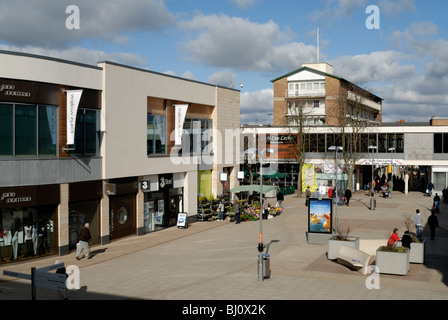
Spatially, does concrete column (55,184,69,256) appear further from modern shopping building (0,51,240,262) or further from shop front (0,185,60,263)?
shop front (0,185,60,263)

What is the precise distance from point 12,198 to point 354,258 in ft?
48.7

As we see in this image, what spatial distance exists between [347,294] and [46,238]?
14267mm

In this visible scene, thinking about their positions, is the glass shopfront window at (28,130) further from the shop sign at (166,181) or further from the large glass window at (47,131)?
the shop sign at (166,181)

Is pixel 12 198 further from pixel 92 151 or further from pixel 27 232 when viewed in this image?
pixel 92 151

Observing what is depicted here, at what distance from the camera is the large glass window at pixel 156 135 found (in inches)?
1212

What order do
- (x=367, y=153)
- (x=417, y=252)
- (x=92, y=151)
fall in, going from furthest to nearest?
(x=367, y=153) → (x=92, y=151) → (x=417, y=252)

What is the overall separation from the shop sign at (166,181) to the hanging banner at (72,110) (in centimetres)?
908

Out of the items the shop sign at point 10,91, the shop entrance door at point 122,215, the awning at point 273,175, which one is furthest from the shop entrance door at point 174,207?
the awning at point 273,175

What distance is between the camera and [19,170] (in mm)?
22203

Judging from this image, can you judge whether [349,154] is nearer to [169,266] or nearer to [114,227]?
[114,227]

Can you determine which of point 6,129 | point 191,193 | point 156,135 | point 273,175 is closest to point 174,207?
point 191,193

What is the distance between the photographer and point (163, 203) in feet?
107

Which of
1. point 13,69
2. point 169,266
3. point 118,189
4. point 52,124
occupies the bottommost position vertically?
point 169,266
